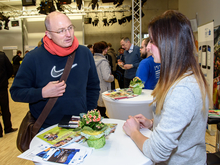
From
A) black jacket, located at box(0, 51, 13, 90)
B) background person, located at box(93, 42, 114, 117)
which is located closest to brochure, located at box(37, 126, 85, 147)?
background person, located at box(93, 42, 114, 117)

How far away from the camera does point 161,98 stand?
2.85ft

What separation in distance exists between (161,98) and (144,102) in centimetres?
140

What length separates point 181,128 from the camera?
0.75 metres

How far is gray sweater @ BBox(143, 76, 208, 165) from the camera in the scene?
29.5 inches

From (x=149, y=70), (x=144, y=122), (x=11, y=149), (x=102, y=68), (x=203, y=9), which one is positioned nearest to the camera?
(x=144, y=122)

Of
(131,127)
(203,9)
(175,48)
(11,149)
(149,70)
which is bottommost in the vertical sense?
(11,149)

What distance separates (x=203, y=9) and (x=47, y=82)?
18.9ft

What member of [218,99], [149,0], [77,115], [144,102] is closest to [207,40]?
[218,99]

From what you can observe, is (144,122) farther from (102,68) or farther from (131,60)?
(131,60)

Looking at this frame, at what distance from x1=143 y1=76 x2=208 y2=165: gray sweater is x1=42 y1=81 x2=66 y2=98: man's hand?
73 cm

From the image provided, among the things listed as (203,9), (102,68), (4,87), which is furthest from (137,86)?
(203,9)

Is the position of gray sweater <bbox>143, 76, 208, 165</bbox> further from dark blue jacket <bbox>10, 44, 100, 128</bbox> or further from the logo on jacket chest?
the logo on jacket chest

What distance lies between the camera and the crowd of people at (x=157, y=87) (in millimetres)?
772

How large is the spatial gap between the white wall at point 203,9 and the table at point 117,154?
15.2ft
